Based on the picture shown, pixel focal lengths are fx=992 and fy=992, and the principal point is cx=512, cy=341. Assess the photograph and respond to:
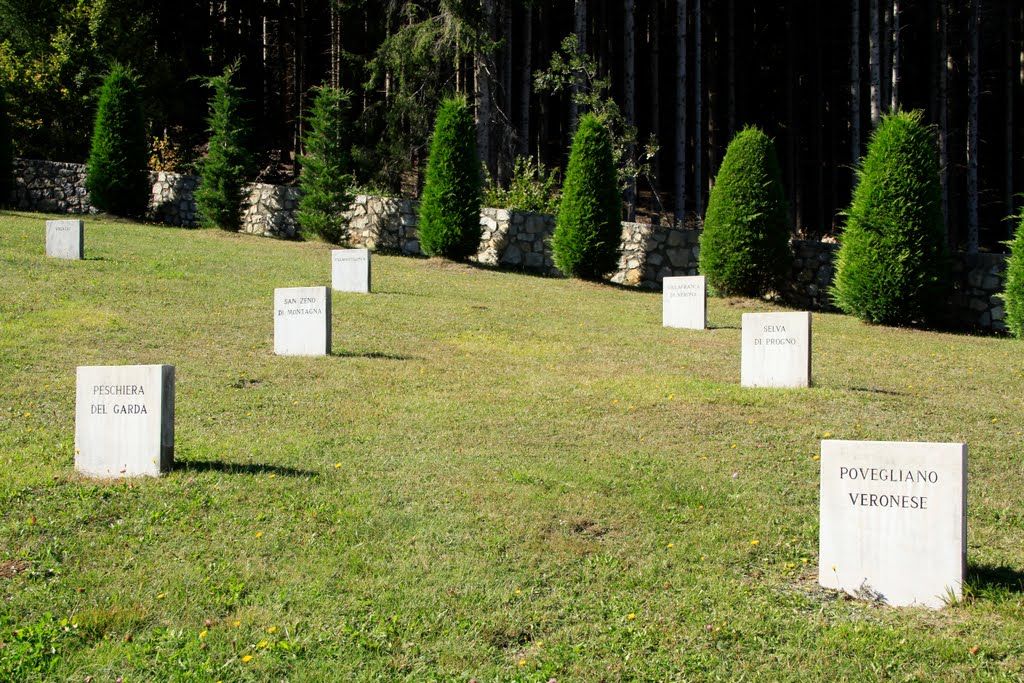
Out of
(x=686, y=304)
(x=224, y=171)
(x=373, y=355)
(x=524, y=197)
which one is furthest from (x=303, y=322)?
(x=224, y=171)

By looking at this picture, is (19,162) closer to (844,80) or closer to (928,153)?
(928,153)

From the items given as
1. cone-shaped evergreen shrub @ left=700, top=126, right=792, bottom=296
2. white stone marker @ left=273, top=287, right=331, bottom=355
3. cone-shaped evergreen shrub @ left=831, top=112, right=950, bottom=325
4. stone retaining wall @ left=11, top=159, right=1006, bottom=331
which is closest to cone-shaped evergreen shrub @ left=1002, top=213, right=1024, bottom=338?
cone-shaped evergreen shrub @ left=831, top=112, right=950, bottom=325

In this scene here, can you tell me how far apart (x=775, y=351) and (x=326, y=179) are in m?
15.8

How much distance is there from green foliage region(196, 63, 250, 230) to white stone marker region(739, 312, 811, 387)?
17861mm

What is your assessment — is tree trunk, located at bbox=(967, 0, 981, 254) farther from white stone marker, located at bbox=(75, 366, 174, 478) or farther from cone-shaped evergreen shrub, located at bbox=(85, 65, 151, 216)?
white stone marker, located at bbox=(75, 366, 174, 478)

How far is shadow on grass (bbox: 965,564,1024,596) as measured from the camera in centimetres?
507

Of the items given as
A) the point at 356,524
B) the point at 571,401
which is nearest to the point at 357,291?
the point at 571,401

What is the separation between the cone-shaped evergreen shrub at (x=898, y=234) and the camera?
16922mm

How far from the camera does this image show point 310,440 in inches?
313

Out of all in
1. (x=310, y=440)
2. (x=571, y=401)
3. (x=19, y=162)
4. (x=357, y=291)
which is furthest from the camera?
(x=19, y=162)

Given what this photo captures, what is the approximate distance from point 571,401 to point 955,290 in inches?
443

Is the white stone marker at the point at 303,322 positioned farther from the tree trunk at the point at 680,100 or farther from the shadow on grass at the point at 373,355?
the tree trunk at the point at 680,100

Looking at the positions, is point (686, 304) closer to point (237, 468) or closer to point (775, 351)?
point (775, 351)

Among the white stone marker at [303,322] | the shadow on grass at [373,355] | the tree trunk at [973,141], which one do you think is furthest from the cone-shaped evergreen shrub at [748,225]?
the tree trunk at [973,141]
